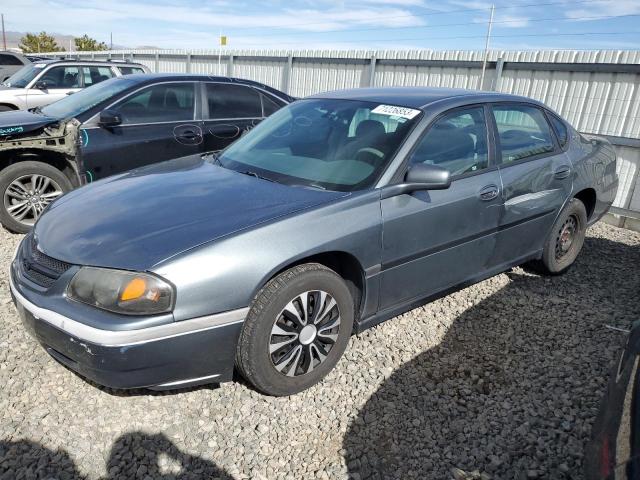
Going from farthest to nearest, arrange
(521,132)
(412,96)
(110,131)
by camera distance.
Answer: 1. (110,131)
2. (521,132)
3. (412,96)

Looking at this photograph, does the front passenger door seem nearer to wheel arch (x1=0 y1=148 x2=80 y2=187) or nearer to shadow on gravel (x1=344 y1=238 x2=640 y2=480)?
shadow on gravel (x1=344 y1=238 x2=640 y2=480)

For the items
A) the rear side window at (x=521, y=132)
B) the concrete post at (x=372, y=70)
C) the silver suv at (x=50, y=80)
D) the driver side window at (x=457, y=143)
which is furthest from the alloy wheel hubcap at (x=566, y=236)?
the silver suv at (x=50, y=80)

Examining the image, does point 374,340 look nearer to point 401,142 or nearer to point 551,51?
point 401,142

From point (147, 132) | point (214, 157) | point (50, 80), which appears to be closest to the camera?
point (214, 157)

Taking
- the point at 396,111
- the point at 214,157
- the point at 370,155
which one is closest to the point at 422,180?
the point at 370,155

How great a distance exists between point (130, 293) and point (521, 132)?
10.4ft

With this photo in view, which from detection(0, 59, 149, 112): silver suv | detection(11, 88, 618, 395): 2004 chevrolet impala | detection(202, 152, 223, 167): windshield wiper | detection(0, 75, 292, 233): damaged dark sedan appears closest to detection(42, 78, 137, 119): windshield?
detection(0, 75, 292, 233): damaged dark sedan

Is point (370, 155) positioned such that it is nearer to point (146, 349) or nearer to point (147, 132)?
point (146, 349)

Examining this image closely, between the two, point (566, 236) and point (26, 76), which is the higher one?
point (26, 76)

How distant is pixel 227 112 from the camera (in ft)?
19.4

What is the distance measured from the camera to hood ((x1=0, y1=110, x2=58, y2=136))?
15.7 feet

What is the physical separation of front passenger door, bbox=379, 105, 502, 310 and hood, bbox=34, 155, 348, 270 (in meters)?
0.50

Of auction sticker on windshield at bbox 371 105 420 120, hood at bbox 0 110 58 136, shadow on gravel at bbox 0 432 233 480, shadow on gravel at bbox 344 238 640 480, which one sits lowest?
→ shadow on gravel at bbox 0 432 233 480

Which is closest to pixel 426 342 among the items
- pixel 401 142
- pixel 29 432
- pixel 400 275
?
pixel 400 275
